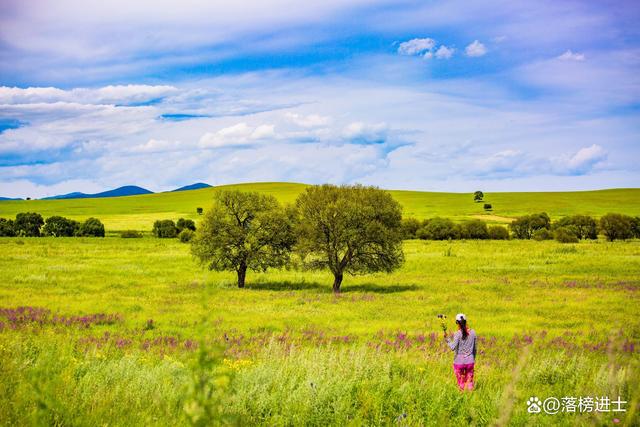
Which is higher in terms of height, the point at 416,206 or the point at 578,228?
the point at 416,206

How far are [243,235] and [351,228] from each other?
9.46m

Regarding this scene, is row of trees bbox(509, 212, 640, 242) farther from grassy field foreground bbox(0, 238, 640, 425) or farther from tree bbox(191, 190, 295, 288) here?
tree bbox(191, 190, 295, 288)

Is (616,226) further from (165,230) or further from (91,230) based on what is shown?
(91,230)

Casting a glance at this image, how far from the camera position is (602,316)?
28531 mm

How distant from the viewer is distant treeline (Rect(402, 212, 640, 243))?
80.2m

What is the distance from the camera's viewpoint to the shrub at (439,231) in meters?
86.8

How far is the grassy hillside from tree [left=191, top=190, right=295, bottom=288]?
6402cm

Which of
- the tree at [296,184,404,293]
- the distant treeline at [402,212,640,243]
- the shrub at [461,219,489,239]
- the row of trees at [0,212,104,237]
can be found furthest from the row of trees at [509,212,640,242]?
the row of trees at [0,212,104,237]

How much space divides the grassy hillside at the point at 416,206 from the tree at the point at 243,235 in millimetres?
64016

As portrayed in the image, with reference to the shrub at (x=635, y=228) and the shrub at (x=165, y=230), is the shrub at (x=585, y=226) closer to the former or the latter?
the shrub at (x=635, y=228)

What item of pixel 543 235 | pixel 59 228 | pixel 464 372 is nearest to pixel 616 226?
pixel 543 235

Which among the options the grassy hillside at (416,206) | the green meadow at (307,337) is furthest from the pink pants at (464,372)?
the grassy hillside at (416,206)

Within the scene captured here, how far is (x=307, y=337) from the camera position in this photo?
21.6 metres

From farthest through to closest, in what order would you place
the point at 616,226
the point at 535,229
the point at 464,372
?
the point at 535,229 < the point at 616,226 < the point at 464,372
